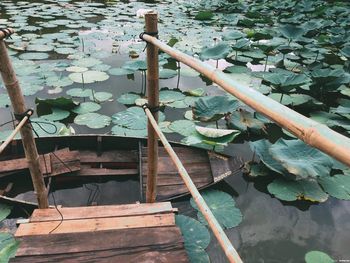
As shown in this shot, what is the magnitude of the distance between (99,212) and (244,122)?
203cm

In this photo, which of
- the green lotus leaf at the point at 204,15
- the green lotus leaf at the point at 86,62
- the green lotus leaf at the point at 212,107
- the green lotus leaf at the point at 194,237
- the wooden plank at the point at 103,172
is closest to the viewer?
the green lotus leaf at the point at 194,237

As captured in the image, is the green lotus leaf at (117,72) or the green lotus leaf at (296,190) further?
the green lotus leaf at (117,72)

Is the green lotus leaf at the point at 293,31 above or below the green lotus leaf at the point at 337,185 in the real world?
above

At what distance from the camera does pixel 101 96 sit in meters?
3.82

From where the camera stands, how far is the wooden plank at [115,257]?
1.28 metres

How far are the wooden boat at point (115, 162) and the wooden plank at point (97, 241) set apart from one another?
0.77 m

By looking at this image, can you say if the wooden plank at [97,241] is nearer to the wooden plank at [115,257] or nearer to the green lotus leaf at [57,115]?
the wooden plank at [115,257]

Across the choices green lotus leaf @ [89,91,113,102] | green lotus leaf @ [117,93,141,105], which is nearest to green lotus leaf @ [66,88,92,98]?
green lotus leaf @ [89,91,113,102]

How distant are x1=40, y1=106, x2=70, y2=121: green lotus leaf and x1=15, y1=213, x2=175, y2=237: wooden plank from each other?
1900 mm

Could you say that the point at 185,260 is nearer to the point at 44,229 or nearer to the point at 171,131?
the point at 44,229

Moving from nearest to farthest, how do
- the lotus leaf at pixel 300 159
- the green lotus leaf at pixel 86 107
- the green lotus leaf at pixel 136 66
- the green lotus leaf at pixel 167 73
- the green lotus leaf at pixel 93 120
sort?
1. the lotus leaf at pixel 300 159
2. the green lotus leaf at pixel 93 120
3. the green lotus leaf at pixel 86 107
4. the green lotus leaf at pixel 136 66
5. the green lotus leaf at pixel 167 73

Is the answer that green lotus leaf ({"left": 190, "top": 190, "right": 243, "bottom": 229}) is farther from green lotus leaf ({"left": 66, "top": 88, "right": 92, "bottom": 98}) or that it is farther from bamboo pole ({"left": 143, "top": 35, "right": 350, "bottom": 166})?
green lotus leaf ({"left": 66, "top": 88, "right": 92, "bottom": 98})

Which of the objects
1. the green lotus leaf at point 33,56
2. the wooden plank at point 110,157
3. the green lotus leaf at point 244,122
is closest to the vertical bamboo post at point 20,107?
the wooden plank at point 110,157

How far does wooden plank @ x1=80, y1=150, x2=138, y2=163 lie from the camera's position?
8.60 feet
